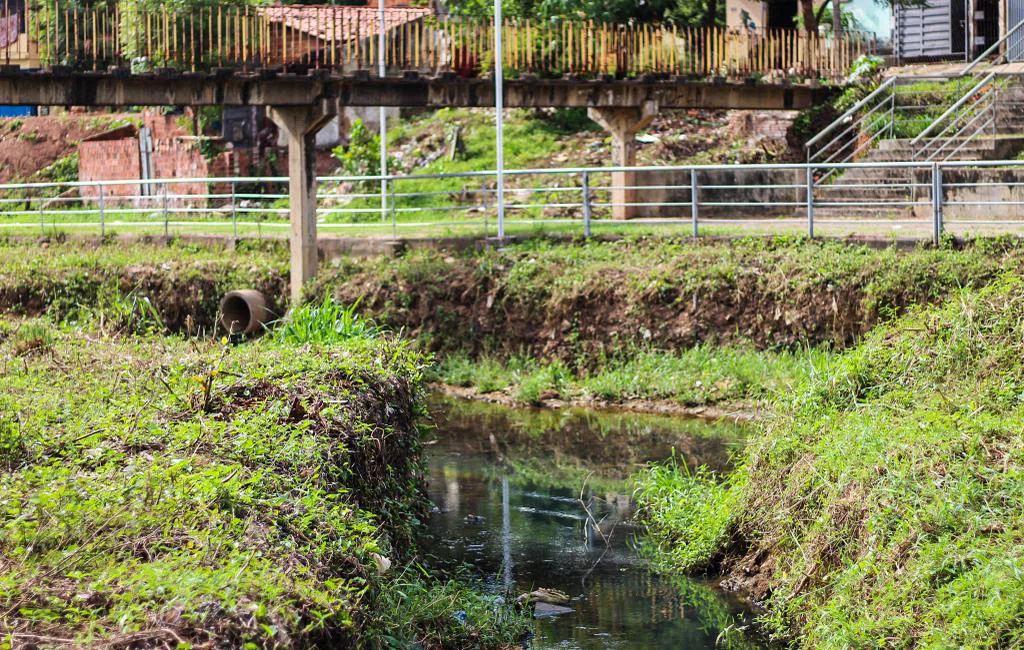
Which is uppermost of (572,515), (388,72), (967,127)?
(388,72)

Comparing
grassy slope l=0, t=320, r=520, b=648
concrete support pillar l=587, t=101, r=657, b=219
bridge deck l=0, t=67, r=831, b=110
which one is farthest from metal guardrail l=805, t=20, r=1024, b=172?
grassy slope l=0, t=320, r=520, b=648

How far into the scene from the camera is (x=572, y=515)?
503 inches

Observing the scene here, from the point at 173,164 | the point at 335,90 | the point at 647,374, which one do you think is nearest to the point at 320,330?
the point at 647,374

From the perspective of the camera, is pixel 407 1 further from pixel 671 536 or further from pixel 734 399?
pixel 671 536

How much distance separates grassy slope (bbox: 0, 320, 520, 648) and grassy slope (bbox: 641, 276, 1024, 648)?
218 centimetres

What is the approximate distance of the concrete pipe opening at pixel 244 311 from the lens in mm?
21438

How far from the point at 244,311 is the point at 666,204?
7202 millimetres

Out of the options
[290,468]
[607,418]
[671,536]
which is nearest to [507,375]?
[607,418]

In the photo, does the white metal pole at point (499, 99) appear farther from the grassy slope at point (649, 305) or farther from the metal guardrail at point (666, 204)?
the grassy slope at point (649, 305)

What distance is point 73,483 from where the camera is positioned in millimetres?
6555

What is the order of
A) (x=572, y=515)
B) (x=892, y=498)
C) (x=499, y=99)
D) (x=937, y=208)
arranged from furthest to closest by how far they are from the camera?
(x=499, y=99) → (x=937, y=208) → (x=572, y=515) → (x=892, y=498)

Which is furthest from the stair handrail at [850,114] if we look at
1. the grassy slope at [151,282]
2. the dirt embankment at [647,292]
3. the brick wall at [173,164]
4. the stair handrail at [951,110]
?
the brick wall at [173,164]

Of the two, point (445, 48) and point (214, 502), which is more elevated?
point (445, 48)

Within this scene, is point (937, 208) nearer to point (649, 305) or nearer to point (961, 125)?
point (649, 305)
